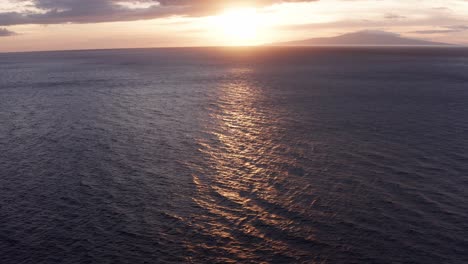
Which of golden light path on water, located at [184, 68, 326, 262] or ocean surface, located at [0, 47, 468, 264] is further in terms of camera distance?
golden light path on water, located at [184, 68, 326, 262]

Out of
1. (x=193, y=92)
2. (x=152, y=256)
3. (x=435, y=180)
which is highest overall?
(x=193, y=92)

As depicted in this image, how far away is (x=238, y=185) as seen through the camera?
59.8 metres

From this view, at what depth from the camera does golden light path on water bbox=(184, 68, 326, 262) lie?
4431 centimetres

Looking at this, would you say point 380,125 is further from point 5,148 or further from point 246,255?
point 5,148

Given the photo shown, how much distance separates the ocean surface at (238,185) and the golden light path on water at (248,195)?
9.0 inches

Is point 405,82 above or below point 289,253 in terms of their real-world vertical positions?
above

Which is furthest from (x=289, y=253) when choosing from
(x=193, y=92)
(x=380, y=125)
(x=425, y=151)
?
(x=193, y=92)

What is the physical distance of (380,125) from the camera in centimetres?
9188

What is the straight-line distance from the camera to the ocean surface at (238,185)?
43594 mm

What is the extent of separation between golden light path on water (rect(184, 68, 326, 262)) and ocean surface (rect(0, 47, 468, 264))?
9.0 inches

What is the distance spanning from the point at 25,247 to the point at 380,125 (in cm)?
7938

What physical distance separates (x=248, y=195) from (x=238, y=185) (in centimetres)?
396

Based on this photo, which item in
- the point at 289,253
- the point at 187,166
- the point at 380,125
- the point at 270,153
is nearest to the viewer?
the point at 289,253

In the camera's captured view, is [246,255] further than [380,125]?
No
